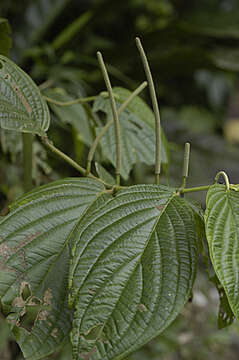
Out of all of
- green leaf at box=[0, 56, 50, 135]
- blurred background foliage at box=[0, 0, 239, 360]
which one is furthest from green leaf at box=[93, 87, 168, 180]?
blurred background foliage at box=[0, 0, 239, 360]

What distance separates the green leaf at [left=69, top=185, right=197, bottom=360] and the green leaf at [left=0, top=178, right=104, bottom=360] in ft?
0.17

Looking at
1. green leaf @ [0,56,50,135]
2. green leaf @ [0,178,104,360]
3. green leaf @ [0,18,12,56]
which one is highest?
green leaf @ [0,18,12,56]

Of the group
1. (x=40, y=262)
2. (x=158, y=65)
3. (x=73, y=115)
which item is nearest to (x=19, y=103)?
(x=40, y=262)

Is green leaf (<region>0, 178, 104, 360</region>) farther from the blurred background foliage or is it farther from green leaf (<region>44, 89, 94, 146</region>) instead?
the blurred background foliage

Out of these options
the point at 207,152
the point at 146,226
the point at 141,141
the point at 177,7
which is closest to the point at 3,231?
the point at 146,226

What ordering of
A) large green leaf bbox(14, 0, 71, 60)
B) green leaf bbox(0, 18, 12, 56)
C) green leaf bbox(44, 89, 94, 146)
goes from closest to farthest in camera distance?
green leaf bbox(0, 18, 12, 56) → green leaf bbox(44, 89, 94, 146) → large green leaf bbox(14, 0, 71, 60)

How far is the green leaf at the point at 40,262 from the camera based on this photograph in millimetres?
413

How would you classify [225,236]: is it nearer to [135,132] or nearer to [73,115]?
[135,132]

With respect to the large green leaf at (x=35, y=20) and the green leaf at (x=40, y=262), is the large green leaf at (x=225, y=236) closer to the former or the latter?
the green leaf at (x=40, y=262)

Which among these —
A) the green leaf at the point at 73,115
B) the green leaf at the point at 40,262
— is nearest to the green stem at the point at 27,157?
the green leaf at the point at 73,115

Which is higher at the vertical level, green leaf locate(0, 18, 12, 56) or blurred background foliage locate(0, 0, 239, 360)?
green leaf locate(0, 18, 12, 56)

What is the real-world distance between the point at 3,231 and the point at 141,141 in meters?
0.35

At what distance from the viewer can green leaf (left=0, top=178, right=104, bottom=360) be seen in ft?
1.36

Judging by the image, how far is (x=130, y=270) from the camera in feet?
1.28
